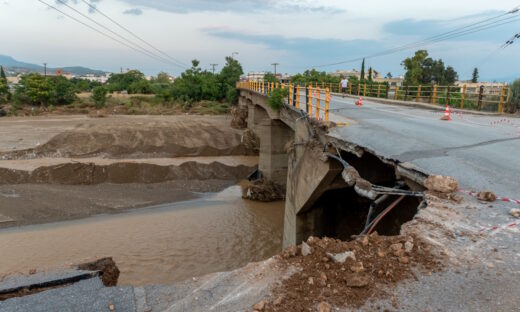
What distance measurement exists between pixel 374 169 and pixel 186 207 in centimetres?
1308

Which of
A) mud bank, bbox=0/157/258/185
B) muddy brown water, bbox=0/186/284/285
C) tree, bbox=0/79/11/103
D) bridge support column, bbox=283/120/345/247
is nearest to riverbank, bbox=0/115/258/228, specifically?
mud bank, bbox=0/157/258/185

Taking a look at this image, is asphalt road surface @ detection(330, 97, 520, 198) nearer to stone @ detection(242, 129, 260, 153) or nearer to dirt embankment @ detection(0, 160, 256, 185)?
dirt embankment @ detection(0, 160, 256, 185)

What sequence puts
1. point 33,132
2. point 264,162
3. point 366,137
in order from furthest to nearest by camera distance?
point 33,132 → point 264,162 → point 366,137

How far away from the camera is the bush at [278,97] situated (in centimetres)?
1625

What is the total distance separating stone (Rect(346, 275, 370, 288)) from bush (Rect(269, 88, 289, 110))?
13.3 meters

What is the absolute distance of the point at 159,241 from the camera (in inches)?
A: 607

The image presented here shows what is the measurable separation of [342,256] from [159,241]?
12.9m

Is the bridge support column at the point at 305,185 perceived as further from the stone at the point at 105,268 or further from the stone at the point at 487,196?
the stone at the point at 105,268

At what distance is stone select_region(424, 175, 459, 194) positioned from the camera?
5430 millimetres

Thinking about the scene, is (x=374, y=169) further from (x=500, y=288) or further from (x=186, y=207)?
(x=186, y=207)

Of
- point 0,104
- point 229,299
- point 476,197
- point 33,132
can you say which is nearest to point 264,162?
point 476,197

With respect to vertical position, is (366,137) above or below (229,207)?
above

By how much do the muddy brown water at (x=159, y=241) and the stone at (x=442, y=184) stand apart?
900 centimetres

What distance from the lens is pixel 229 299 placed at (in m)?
3.58
